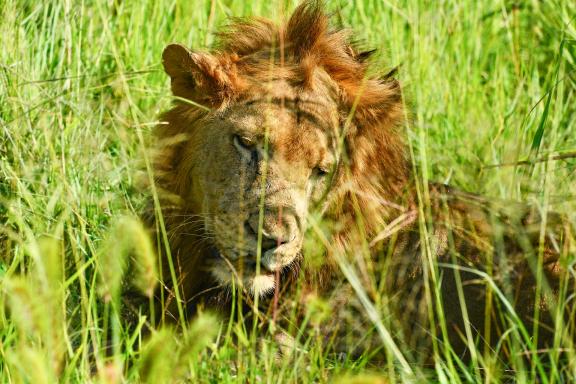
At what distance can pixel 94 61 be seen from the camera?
473cm

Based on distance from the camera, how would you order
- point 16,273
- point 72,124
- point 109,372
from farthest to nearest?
point 72,124 → point 16,273 → point 109,372

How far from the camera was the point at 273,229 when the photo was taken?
312 cm

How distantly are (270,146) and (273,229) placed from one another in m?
0.35

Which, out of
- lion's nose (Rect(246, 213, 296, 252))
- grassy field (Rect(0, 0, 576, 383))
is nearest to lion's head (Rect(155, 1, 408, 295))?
lion's nose (Rect(246, 213, 296, 252))

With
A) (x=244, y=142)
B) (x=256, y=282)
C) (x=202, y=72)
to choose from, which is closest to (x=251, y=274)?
(x=256, y=282)

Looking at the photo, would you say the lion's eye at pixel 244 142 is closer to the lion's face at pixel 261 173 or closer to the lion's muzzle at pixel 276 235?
the lion's face at pixel 261 173

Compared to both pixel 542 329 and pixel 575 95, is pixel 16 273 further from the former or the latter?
pixel 575 95

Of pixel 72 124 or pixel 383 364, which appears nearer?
pixel 383 364

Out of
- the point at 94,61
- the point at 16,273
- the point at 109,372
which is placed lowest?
the point at 16,273

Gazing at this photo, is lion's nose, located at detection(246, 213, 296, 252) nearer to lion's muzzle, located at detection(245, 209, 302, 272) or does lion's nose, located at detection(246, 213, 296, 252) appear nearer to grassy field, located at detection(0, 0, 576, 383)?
lion's muzzle, located at detection(245, 209, 302, 272)

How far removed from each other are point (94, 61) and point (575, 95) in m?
2.39

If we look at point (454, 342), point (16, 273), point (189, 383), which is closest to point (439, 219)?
point (454, 342)

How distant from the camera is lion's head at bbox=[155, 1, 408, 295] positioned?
3283 millimetres

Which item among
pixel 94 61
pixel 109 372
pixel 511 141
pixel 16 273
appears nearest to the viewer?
pixel 109 372
